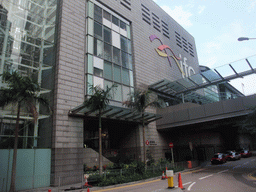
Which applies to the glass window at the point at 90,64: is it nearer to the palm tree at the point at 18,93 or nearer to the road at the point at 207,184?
the palm tree at the point at 18,93

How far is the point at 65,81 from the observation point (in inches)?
817

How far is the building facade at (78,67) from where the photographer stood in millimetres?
19234

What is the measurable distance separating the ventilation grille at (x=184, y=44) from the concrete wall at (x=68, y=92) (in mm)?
29424

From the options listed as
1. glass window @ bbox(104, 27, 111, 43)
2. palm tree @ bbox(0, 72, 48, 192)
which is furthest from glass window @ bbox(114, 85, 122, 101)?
palm tree @ bbox(0, 72, 48, 192)

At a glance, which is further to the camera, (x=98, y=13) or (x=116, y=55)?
(x=116, y=55)

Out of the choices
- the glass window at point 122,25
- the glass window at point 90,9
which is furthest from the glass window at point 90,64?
the glass window at point 122,25

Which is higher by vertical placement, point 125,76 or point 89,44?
point 89,44

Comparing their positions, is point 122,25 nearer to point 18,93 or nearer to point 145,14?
point 145,14

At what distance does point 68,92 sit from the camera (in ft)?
68.0

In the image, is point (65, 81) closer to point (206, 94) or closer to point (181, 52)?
point (206, 94)

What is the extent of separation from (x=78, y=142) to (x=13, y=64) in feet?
34.1

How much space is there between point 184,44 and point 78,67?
3612 cm

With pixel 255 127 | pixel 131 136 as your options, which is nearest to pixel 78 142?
pixel 131 136

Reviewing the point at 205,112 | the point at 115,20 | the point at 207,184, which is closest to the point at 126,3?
the point at 115,20
